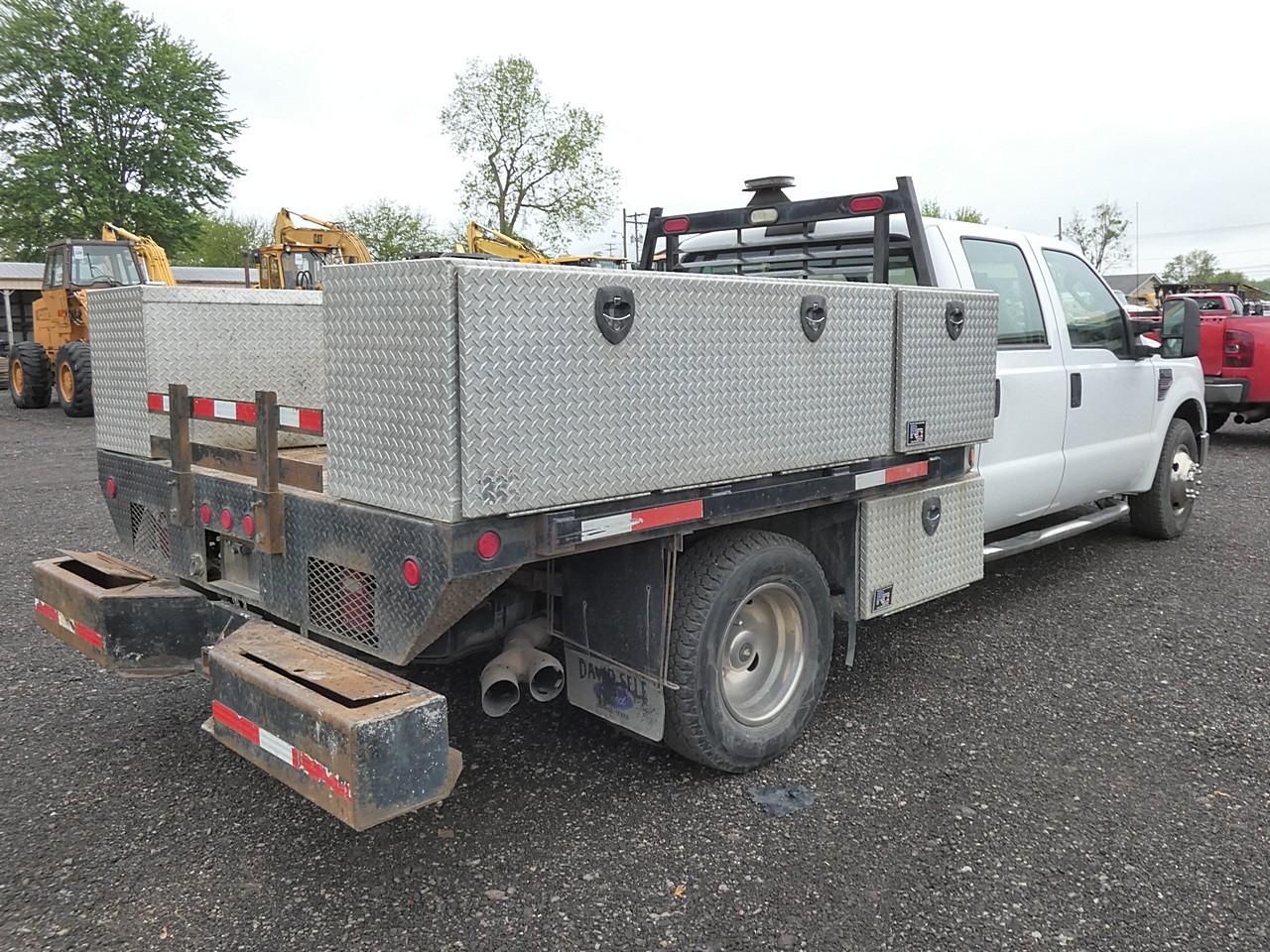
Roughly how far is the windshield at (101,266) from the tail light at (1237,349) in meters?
17.5

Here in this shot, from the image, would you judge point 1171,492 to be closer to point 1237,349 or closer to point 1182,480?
point 1182,480

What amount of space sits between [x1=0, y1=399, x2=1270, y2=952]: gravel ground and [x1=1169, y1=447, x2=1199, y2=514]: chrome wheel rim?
2423 mm

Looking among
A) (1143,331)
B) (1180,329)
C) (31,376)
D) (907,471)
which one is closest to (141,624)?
(907,471)

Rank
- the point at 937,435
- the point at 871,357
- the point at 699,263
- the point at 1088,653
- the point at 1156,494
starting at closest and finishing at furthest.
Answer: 1. the point at 871,357
2. the point at 937,435
3. the point at 1088,653
4. the point at 699,263
5. the point at 1156,494

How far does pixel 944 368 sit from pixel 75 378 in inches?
675

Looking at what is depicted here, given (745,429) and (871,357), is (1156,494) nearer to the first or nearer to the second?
(871,357)

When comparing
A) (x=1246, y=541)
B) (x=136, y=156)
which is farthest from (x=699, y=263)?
(x=136, y=156)

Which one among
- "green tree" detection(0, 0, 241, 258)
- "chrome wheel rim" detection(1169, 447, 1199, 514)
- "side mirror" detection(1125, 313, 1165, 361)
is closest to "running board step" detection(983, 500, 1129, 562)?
"chrome wheel rim" detection(1169, 447, 1199, 514)

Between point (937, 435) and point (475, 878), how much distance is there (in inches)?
101

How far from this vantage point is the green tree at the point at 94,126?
114ft

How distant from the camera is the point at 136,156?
118ft

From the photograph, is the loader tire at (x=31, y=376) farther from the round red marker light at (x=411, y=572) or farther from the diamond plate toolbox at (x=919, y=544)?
the round red marker light at (x=411, y=572)

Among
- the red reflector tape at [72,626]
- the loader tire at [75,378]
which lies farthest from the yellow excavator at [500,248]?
the red reflector tape at [72,626]

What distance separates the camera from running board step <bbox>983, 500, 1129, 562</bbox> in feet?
17.4
